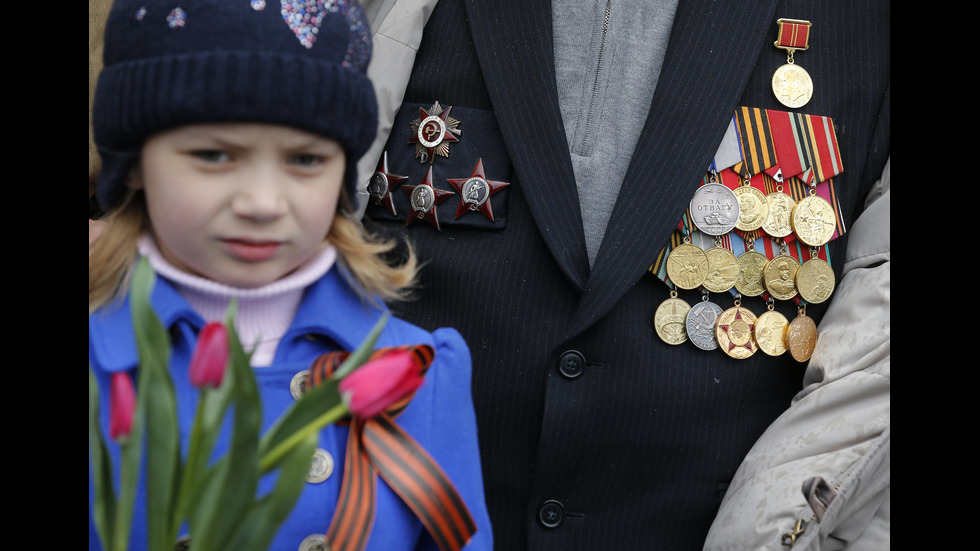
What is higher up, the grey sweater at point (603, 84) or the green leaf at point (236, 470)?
the grey sweater at point (603, 84)

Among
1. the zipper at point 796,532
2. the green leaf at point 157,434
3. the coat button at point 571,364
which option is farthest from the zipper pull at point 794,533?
the green leaf at point 157,434

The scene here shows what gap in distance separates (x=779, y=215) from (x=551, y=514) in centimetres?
52

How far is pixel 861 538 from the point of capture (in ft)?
4.00

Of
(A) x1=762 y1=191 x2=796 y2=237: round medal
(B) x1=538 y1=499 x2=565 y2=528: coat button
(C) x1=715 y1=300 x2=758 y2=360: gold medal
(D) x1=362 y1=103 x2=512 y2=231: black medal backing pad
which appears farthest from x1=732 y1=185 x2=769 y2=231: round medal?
(B) x1=538 y1=499 x2=565 y2=528: coat button

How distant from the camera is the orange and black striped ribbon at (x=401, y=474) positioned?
0.85 metres

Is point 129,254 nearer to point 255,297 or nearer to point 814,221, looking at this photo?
point 255,297

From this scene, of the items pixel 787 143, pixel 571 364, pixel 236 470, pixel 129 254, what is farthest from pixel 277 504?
pixel 787 143

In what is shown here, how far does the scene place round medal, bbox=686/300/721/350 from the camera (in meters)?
1.33

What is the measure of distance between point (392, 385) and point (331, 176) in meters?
0.24

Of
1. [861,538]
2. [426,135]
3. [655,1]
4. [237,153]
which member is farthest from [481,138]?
[861,538]

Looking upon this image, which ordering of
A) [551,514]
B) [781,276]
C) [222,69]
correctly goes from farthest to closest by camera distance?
[781,276], [551,514], [222,69]

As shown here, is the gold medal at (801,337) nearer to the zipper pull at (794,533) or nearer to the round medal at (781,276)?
the round medal at (781,276)

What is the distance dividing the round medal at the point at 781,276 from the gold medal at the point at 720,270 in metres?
0.05

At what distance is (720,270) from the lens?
135 cm
